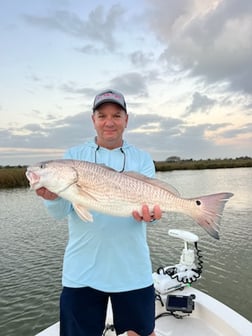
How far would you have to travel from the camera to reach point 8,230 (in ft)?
44.6

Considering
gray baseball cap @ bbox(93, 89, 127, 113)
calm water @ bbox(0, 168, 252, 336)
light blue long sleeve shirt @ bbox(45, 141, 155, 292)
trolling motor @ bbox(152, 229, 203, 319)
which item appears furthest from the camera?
calm water @ bbox(0, 168, 252, 336)

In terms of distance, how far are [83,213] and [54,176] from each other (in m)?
0.37

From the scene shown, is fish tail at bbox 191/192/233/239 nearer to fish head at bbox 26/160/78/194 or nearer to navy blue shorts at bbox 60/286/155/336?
navy blue shorts at bbox 60/286/155/336

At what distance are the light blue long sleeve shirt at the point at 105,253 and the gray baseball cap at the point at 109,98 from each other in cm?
91

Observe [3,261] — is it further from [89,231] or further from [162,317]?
[89,231]

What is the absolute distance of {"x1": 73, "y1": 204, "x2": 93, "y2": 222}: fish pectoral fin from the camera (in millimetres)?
2537

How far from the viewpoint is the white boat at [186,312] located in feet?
13.0

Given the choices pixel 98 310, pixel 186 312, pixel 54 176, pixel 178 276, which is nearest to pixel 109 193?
pixel 54 176

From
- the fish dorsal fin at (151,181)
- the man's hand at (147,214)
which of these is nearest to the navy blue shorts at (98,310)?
the man's hand at (147,214)

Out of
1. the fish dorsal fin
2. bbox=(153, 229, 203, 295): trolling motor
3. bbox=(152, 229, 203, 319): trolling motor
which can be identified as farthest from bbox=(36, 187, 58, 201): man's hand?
bbox=(153, 229, 203, 295): trolling motor

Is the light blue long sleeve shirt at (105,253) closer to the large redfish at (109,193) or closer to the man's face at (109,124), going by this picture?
the large redfish at (109,193)

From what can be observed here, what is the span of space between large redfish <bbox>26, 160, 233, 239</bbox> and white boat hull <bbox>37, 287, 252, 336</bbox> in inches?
79.1

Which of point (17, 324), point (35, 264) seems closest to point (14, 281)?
point (35, 264)

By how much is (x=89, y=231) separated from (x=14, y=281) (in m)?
6.62
